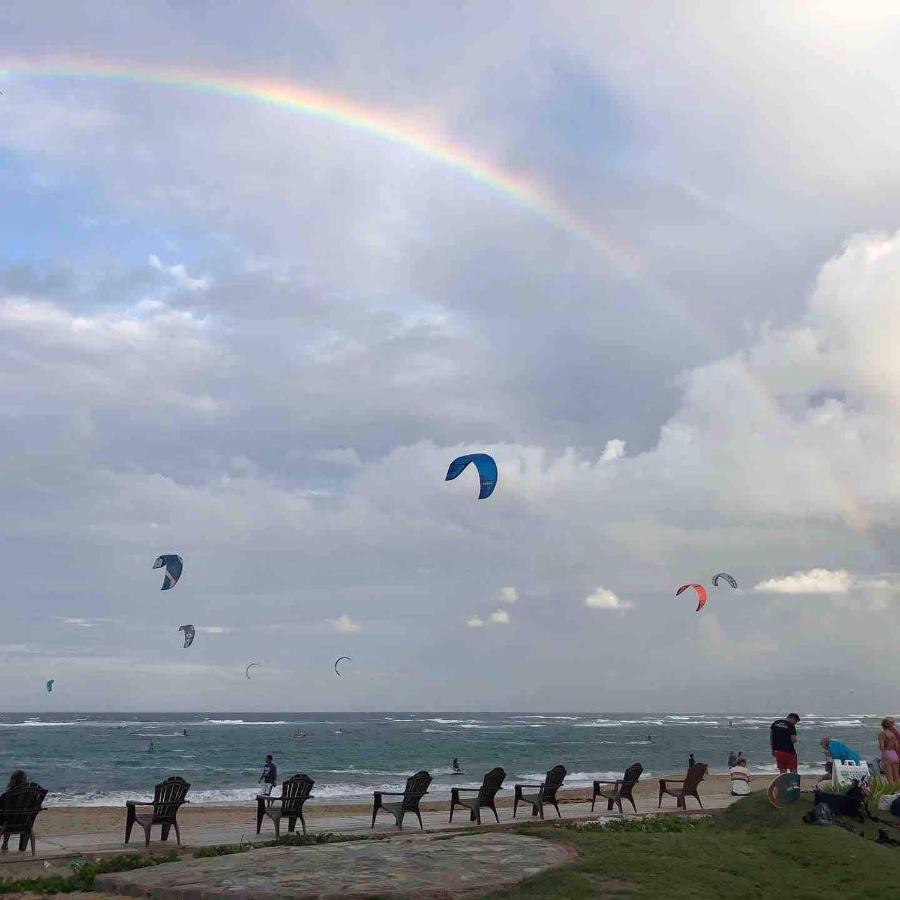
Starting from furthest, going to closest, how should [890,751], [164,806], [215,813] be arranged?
[215,813], [890,751], [164,806]

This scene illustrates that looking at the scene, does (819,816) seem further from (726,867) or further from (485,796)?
(485,796)

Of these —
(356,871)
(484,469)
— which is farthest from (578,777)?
(356,871)

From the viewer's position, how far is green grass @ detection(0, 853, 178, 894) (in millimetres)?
10281

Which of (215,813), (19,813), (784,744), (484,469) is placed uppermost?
(484,469)

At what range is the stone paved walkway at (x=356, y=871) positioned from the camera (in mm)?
8852

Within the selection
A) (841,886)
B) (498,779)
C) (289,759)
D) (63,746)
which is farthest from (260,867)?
(63,746)

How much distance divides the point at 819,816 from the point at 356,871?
Answer: 19.9 ft

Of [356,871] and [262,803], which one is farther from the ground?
[262,803]

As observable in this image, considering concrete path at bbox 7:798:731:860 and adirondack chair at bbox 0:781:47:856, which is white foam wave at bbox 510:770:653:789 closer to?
concrete path at bbox 7:798:731:860

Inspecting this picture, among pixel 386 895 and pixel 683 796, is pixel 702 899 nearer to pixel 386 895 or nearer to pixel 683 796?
pixel 386 895

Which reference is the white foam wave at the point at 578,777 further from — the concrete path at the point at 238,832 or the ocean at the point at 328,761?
the concrete path at the point at 238,832

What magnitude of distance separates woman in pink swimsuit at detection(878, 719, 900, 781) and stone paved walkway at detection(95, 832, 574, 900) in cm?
642

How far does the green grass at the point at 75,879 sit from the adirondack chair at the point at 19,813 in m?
1.79

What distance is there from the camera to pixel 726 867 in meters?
9.63
